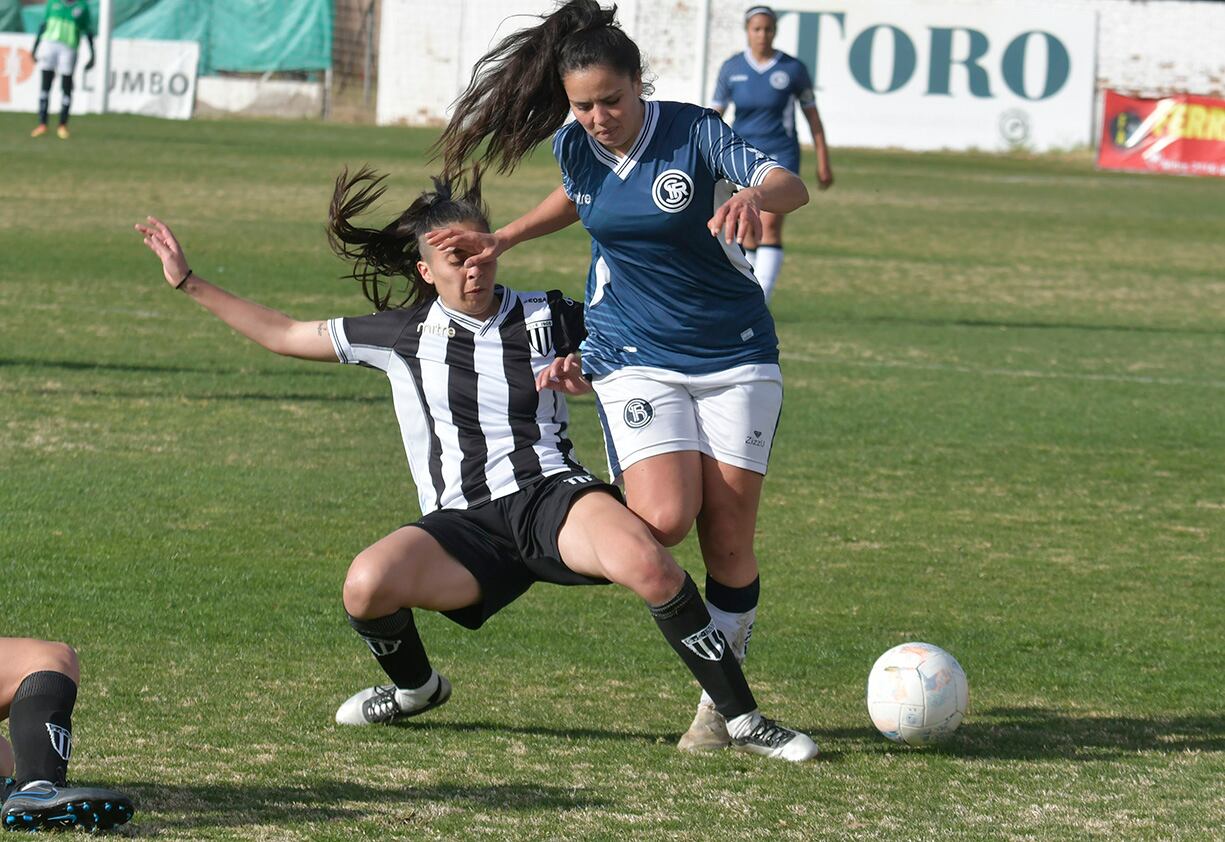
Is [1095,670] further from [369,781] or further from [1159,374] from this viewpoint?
[1159,374]

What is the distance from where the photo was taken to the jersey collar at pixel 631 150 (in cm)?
509

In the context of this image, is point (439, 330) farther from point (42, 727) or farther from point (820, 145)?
point (820, 145)

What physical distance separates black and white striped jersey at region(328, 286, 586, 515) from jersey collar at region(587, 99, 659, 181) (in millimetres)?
450

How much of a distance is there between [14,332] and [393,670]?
797 cm

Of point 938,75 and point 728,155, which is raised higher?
point 938,75

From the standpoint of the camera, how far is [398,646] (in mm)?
5004

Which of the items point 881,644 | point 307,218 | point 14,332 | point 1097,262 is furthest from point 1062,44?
point 881,644

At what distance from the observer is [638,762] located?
15.6ft

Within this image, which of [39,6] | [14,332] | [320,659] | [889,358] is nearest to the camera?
[320,659]

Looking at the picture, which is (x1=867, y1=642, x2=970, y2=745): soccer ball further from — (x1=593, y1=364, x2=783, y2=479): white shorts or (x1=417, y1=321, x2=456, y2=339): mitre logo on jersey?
(x1=417, y1=321, x2=456, y2=339): mitre logo on jersey

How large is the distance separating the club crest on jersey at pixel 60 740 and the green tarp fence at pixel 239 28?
3584cm

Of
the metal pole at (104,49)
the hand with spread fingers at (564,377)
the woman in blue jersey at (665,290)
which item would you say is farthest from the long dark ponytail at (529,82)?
the metal pole at (104,49)

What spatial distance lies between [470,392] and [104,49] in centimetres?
2896

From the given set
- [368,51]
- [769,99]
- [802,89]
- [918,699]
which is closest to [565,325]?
[918,699]
